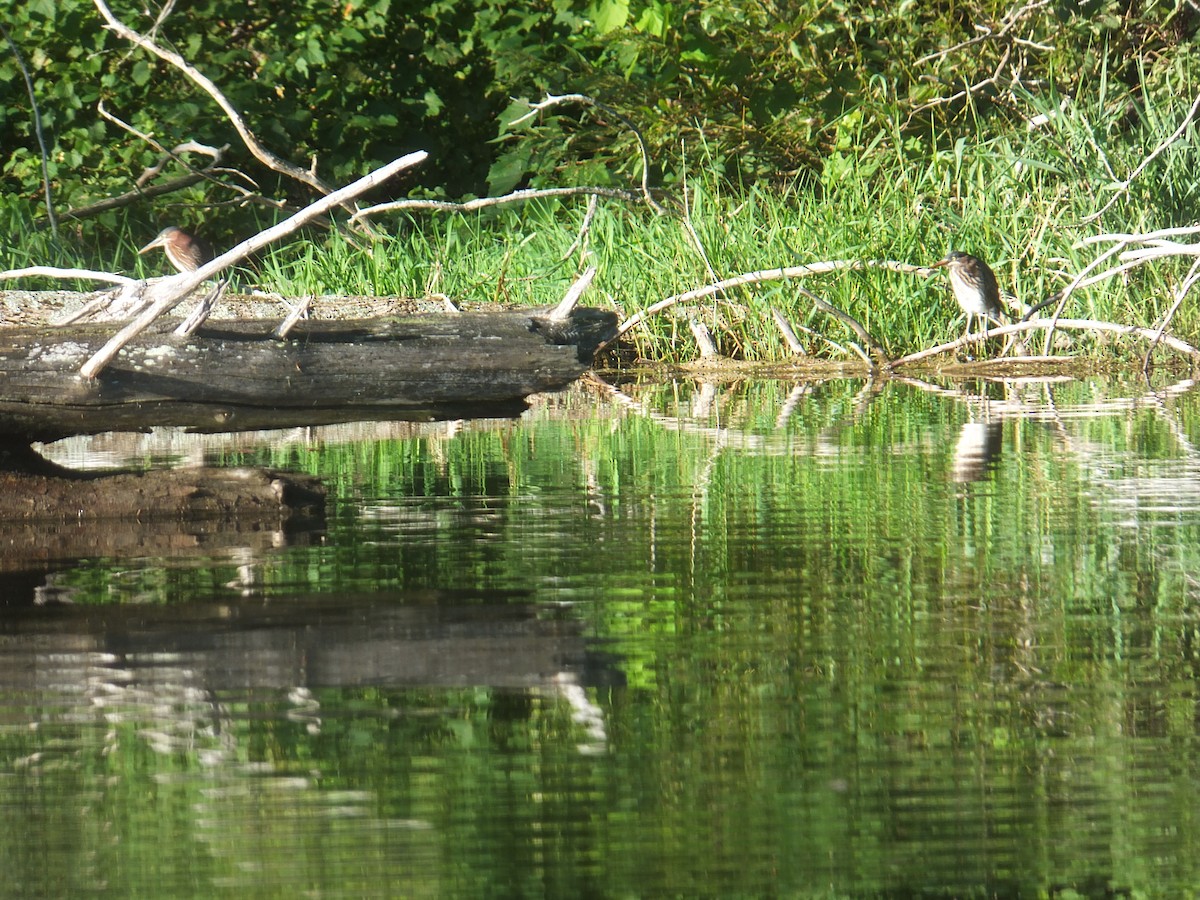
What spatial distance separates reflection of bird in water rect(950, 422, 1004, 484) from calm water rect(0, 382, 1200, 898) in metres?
0.21

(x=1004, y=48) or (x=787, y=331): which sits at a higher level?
(x=1004, y=48)

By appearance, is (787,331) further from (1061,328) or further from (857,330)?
(1061,328)

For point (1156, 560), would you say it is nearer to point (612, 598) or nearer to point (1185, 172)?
point (612, 598)

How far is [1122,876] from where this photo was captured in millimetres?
2240

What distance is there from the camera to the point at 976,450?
6.77 m

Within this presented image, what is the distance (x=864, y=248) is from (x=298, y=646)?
26.6 feet

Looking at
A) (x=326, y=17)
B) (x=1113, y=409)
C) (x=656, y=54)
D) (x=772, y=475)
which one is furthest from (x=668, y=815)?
(x=326, y=17)

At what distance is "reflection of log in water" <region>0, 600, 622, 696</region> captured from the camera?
129 inches

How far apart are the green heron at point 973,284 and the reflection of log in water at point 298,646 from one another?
21.9 feet

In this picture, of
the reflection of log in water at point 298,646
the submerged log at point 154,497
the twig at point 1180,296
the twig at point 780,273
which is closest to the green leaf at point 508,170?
the twig at point 780,273

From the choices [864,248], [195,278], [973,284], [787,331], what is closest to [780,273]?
[787,331]

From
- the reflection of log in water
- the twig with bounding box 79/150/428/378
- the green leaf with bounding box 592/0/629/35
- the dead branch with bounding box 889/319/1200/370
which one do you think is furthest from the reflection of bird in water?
the green leaf with bounding box 592/0/629/35

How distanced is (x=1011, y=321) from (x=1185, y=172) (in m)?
1.33

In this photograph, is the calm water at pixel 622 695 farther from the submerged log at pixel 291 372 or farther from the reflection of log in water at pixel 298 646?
the submerged log at pixel 291 372
